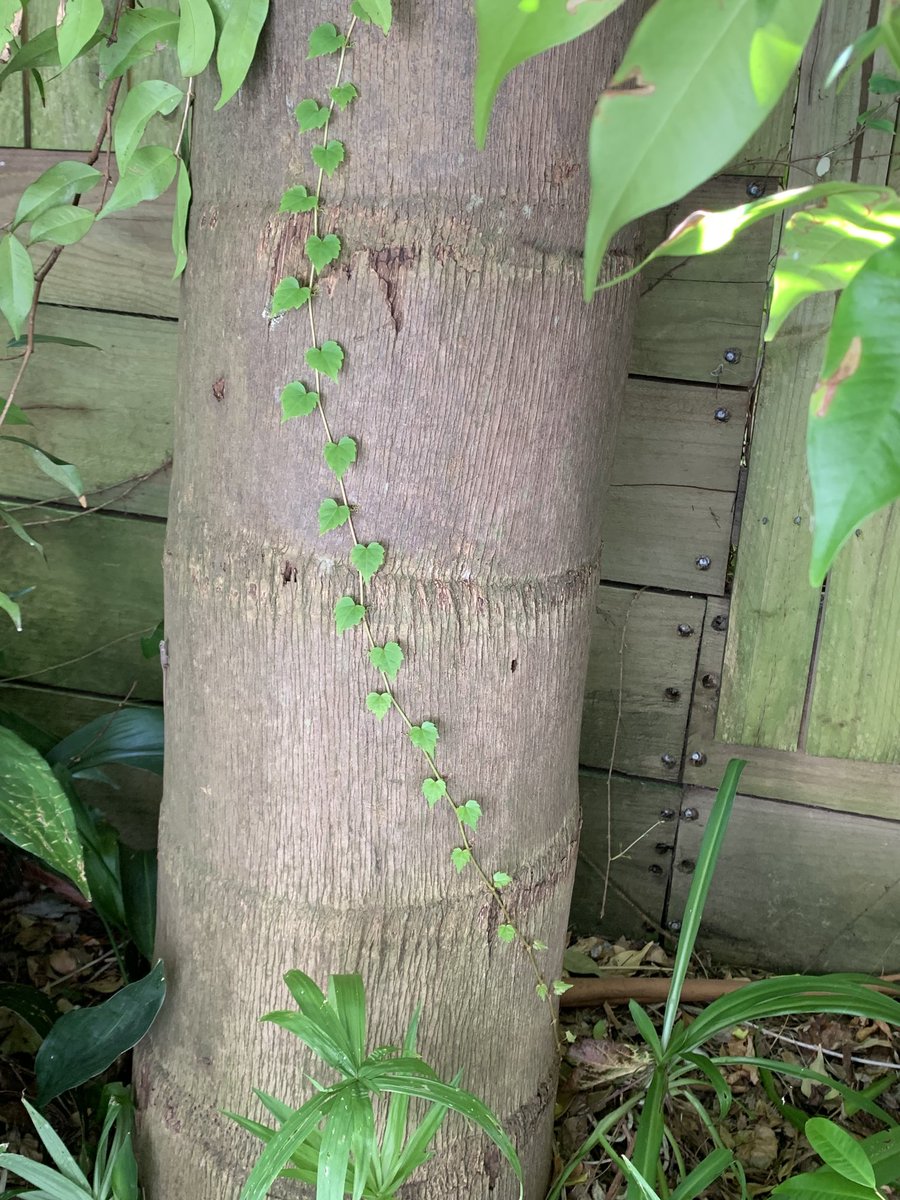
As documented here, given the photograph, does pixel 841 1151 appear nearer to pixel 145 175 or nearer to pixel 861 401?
pixel 861 401

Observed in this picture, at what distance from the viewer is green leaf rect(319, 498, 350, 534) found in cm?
84

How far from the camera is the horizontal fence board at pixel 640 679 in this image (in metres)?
1.55

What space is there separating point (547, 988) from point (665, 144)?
0.97 m

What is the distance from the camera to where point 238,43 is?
2.47 ft

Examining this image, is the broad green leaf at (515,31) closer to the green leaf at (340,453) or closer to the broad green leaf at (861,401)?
the broad green leaf at (861,401)

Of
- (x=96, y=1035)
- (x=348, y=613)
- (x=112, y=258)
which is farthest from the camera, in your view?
(x=112, y=258)

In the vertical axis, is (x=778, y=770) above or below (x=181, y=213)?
below

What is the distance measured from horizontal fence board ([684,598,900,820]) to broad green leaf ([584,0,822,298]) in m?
1.28

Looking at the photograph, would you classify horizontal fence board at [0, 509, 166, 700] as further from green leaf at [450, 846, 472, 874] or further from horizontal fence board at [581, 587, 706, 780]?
green leaf at [450, 846, 472, 874]

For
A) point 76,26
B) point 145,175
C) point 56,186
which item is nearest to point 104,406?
point 56,186

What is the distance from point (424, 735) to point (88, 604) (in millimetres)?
1024

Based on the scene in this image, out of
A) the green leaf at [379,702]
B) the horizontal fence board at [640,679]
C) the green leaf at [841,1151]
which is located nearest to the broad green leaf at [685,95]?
the green leaf at [379,702]

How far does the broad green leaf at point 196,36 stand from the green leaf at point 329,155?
0.09 meters

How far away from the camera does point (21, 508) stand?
1657 millimetres
